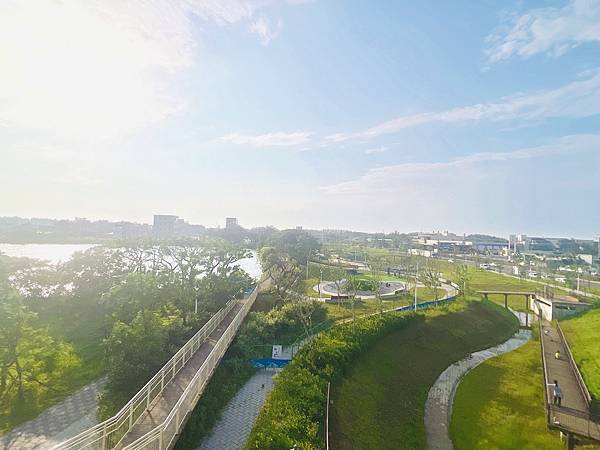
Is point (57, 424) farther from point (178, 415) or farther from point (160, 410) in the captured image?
point (178, 415)

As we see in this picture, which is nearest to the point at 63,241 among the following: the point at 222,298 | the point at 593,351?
the point at 222,298

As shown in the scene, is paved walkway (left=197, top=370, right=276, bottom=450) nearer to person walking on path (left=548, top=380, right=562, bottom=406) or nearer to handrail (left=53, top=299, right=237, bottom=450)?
handrail (left=53, top=299, right=237, bottom=450)

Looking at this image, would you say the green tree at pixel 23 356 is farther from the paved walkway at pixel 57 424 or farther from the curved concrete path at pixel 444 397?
the curved concrete path at pixel 444 397

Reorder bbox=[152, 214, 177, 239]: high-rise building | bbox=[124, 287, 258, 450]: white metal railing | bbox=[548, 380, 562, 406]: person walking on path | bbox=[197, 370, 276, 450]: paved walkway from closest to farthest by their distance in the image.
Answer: bbox=[124, 287, 258, 450]: white metal railing → bbox=[197, 370, 276, 450]: paved walkway → bbox=[548, 380, 562, 406]: person walking on path → bbox=[152, 214, 177, 239]: high-rise building

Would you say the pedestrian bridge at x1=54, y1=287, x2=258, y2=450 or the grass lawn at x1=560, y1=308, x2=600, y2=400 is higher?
the pedestrian bridge at x1=54, y1=287, x2=258, y2=450

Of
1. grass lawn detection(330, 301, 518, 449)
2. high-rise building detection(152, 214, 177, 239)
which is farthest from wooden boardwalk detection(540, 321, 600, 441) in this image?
high-rise building detection(152, 214, 177, 239)

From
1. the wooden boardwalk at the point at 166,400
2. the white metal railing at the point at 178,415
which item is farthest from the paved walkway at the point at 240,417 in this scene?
the wooden boardwalk at the point at 166,400
